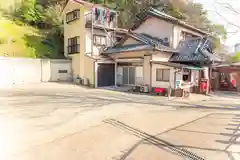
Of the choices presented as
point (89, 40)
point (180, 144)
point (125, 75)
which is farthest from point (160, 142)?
point (89, 40)

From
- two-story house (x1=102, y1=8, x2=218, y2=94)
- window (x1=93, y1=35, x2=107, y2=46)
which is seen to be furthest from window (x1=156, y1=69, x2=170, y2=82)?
window (x1=93, y1=35, x2=107, y2=46)

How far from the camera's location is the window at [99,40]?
18991 mm

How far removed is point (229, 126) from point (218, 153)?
267cm

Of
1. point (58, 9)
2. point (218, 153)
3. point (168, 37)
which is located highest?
point (58, 9)

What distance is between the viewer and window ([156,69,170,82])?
15.0 meters

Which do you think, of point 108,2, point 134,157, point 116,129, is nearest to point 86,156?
point 134,157

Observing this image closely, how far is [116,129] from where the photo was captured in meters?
6.54

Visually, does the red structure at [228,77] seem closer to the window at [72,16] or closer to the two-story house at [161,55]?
the two-story house at [161,55]

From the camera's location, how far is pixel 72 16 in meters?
19.9

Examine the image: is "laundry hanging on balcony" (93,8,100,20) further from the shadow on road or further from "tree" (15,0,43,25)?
the shadow on road

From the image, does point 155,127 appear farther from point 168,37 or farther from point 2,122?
point 168,37

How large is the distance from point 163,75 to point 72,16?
10685mm

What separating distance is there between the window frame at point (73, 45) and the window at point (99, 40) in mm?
1574

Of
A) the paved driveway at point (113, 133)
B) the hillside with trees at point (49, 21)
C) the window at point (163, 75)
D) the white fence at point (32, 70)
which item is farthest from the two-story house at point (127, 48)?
the paved driveway at point (113, 133)
